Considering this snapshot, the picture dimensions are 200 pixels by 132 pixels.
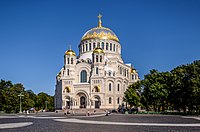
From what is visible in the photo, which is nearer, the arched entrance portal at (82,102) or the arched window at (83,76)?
the arched entrance portal at (82,102)

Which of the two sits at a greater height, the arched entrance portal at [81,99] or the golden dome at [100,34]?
the golden dome at [100,34]

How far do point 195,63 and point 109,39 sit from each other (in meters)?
50.9

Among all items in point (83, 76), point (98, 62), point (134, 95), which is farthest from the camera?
point (83, 76)

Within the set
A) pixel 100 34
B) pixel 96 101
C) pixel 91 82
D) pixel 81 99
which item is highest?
pixel 100 34

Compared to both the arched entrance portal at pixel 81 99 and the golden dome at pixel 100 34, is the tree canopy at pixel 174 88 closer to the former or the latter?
the arched entrance portal at pixel 81 99

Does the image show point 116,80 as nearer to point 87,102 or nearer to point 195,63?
point 87,102

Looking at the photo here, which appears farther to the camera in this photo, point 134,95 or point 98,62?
point 98,62

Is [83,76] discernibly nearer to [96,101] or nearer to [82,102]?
[82,102]

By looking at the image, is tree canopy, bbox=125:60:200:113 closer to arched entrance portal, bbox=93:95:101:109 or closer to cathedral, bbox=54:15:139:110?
cathedral, bbox=54:15:139:110

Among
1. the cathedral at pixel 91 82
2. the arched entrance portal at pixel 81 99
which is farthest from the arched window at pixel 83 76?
the arched entrance portal at pixel 81 99

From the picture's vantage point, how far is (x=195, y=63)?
163 ft

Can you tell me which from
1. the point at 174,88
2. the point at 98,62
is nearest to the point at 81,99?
the point at 98,62

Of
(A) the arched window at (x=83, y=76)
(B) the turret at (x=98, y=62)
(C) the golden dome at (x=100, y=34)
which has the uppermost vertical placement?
(C) the golden dome at (x=100, y=34)

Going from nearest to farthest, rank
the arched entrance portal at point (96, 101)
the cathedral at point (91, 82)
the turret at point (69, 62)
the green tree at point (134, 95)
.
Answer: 1. the green tree at point (134, 95)
2. the arched entrance portal at point (96, 101)
3. the cathedral at point (91, 82)
4. the turret at point (69, 62)
